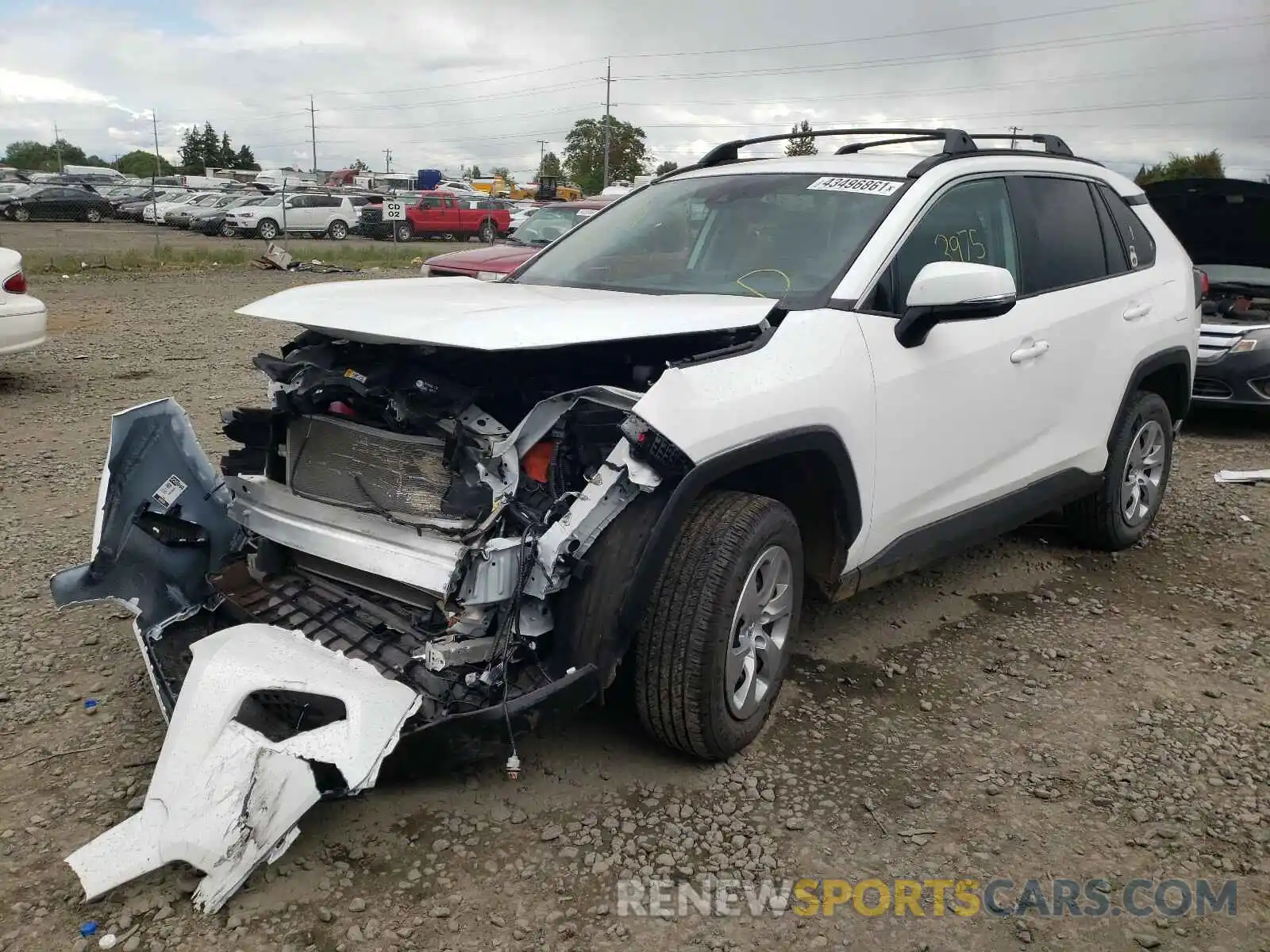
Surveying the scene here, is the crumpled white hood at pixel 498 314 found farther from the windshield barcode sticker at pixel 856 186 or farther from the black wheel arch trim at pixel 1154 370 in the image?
the black wheel arch trim at pixel 1154 370

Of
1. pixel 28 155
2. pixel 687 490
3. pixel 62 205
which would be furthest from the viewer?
pixel 28 155

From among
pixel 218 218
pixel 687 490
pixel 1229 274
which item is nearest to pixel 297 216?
pixel 218 218

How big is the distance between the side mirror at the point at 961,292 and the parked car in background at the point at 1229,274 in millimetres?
5172

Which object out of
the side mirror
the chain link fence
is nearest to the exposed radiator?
the side mirror

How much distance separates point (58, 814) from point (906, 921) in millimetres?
2253

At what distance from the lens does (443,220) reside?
33781mm

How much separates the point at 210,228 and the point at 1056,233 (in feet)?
103

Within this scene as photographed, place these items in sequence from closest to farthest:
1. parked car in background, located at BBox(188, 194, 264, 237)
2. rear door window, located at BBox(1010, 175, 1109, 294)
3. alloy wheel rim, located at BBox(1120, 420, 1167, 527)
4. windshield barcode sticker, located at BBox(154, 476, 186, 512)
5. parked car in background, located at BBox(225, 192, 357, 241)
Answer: windshield barcode sticker, located at BBox(154, 476, 186, 512) < rear door window, located at BBox(1010, 175, 1109, 294) < alloy wheel rim, located at BBox(1120, 420, 1167, 527) < parked car in background, located at BBox(225, 192, 357, 241) < parked car in background, located at BBox(188, 194, 264, 237)

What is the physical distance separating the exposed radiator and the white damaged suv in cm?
1

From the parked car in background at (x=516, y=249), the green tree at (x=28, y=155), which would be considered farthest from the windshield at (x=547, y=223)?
the green tree at (x=28, y=155)

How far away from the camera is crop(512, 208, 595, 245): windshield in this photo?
12914 millimetres

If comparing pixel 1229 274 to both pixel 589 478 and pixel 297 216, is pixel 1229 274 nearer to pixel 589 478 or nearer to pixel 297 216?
pixel 589 478

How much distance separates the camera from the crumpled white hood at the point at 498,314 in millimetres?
2738

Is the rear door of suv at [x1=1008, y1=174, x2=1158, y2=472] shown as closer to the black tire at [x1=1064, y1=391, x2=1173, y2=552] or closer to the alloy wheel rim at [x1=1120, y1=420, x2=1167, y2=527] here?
the black tire at [x1=1064, y1=391, x2=1173, y2=552]
